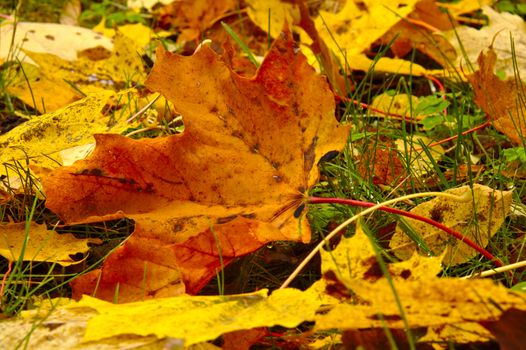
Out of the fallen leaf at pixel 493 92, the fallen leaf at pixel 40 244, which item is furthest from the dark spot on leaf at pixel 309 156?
the fallen leaf at pixel 493 92

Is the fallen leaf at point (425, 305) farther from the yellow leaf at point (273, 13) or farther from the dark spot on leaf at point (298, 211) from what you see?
Result: the yellow leaf at point (273, 13)

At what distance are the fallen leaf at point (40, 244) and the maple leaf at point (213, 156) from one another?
0.21 ft

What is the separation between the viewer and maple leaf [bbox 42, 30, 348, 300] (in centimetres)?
95

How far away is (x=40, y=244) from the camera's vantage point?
3.43 ft

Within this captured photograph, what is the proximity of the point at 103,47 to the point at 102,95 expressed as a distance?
0.92 metres

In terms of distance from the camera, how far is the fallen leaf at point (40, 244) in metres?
1.01

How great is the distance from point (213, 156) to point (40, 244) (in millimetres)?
300

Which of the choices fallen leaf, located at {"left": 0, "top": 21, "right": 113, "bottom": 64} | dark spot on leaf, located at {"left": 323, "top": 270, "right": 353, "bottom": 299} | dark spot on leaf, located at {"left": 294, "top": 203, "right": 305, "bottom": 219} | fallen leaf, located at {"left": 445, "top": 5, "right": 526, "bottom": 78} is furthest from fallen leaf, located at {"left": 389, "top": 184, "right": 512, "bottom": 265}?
fallen leaf, located at {"left": 0, "top": 21, "right": 113, "bottom": 64}

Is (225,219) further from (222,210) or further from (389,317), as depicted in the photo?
(389,317)

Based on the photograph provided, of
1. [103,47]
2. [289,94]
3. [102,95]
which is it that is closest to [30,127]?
[102,95]

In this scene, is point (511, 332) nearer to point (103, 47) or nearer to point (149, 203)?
point (149, 203)

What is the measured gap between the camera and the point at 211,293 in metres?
0.96

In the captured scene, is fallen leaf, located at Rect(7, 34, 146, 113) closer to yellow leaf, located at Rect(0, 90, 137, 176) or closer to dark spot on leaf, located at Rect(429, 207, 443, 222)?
yellow leaf, located at Rect(0, 90, 137, 176)

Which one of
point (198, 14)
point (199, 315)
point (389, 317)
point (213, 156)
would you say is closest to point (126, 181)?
point (213, 156)
